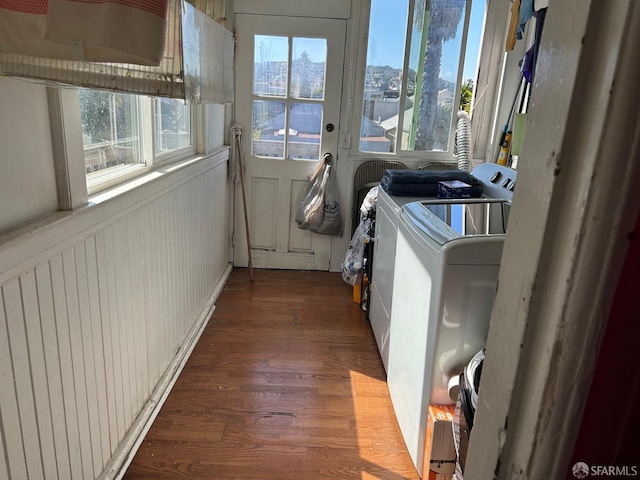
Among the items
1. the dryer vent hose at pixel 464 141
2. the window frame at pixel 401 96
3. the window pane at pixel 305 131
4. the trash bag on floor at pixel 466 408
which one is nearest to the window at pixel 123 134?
the window pane at pixel 305 131

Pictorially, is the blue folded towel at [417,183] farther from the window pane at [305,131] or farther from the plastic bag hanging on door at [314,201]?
the window pane at [305,131]

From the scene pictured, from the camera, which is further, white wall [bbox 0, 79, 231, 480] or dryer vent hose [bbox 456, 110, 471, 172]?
dryer vent hose [bbox 456, 110, 471, 172]

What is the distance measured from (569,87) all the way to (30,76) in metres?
A: 0.95

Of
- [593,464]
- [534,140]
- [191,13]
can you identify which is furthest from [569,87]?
[191,13]

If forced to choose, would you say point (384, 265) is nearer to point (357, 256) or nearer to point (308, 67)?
point (357, 256)

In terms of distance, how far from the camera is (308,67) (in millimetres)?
3283

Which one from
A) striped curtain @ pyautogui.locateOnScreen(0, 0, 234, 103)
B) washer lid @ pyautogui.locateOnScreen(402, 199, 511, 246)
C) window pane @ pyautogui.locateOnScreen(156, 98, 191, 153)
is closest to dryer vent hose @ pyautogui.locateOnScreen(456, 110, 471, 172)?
washer lid @ pyautogui.locateOnScreen(402, 199, 511, 246)

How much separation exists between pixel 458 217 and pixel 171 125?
4.79ft

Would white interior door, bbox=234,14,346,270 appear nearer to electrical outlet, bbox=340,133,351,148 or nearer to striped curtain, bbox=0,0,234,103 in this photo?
electrical outlet, bbox=340,133,351,148

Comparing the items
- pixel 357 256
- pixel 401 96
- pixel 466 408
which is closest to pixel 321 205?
pixel 357 256

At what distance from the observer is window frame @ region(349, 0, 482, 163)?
3180 mm

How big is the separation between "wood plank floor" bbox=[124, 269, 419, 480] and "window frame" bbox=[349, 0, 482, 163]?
3.99ft

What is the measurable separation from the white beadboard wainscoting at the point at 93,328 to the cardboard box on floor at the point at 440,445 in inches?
41.5

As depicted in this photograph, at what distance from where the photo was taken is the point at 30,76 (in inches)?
35.8
